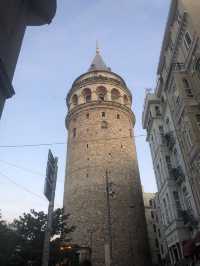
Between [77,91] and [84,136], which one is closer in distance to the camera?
[84,136]

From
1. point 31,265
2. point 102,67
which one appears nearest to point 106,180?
point 31,265

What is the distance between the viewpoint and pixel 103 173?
1094 inches

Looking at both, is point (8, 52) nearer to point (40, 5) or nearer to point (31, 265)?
point (40, 5)

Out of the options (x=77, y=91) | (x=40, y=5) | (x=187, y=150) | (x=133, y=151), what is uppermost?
(x=77, y=91)

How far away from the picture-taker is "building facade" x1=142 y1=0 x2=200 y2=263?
16.6m

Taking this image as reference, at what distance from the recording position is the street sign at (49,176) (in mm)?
6254

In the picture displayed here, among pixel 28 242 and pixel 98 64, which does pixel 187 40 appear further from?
pixel 98 64

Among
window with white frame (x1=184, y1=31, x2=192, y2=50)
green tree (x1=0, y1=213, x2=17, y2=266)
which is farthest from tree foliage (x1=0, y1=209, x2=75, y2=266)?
window with white frame (x1=184, y1=31, x2=192, y2=50)

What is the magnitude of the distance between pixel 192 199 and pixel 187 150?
300cm

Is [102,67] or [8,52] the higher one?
[102,67]

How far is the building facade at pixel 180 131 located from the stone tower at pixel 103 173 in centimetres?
490

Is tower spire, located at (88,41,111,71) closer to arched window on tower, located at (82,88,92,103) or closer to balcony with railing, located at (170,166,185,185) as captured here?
arched window on tower, located at (82,88,92,103)

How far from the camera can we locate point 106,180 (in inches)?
1073

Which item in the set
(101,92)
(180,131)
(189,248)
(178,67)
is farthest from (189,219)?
(101,92)
